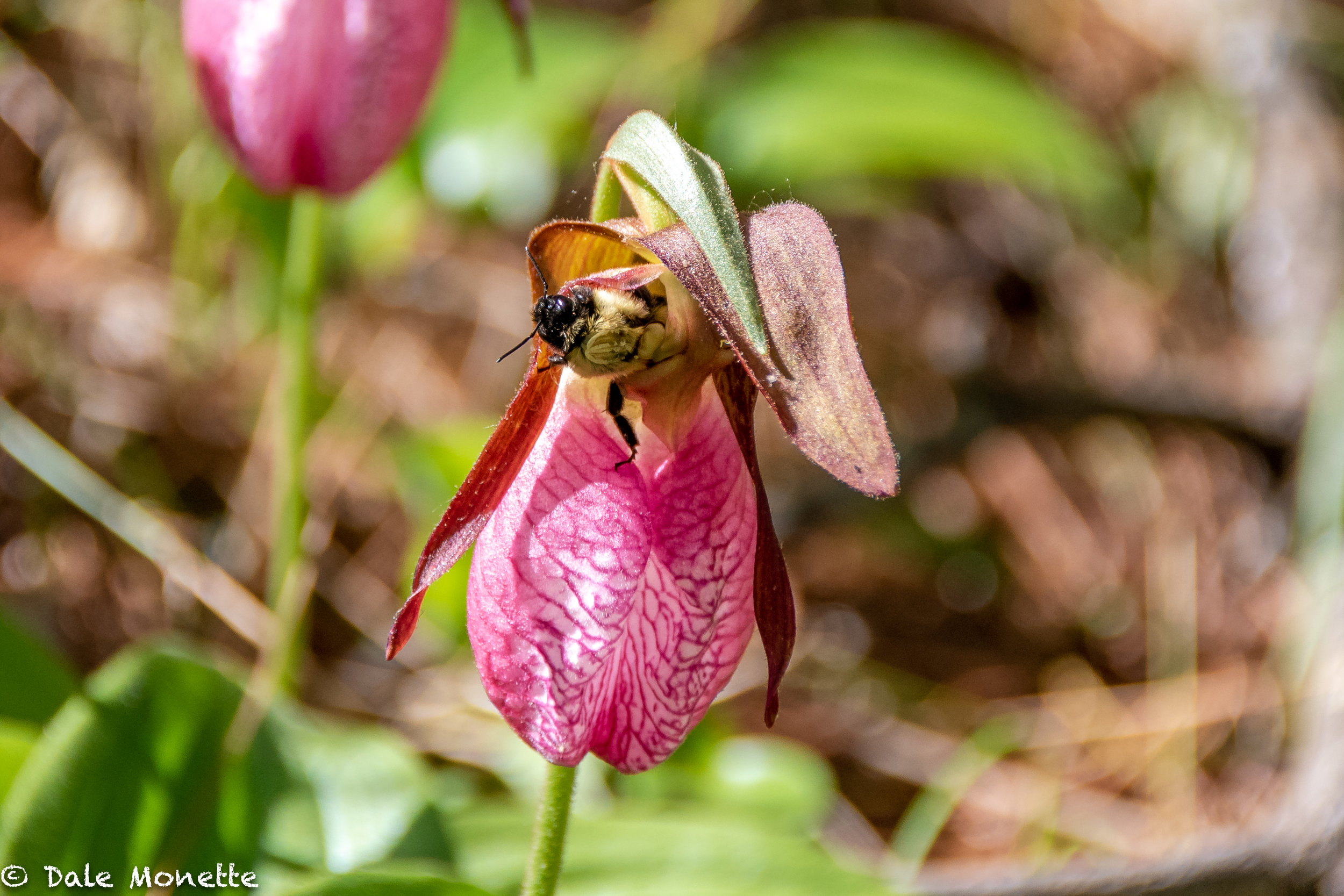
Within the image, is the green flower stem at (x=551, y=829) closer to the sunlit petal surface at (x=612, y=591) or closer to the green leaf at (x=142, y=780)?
the sunlit petal surface at (x=612, y=591)

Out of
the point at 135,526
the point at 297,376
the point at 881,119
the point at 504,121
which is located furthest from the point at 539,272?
the point at 135,526

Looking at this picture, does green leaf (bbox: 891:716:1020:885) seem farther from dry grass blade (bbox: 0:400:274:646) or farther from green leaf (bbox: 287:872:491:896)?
dry grass blade (bbox: 0:400:274:646)

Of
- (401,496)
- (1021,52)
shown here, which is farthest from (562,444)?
Answer: (1021,52)

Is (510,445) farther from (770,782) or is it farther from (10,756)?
(770,782)

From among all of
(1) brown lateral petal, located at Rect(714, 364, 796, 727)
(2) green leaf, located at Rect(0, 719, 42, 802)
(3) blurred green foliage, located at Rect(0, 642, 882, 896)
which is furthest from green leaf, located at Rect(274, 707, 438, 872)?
(1) brown lateral petal, located at Rect(714, 364, 796, 727)

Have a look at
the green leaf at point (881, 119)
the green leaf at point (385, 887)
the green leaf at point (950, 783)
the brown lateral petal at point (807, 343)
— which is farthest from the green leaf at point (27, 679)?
the green leaf at point (881, 119)

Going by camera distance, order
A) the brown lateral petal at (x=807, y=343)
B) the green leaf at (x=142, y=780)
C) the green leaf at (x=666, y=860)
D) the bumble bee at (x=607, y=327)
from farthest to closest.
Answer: the green leaf at (x=666, y=860)
the green leaf at (x=142, y=780)
the bumble bee at (x=607, y=327)
the brown lateral petal at (x=807, y=343)
